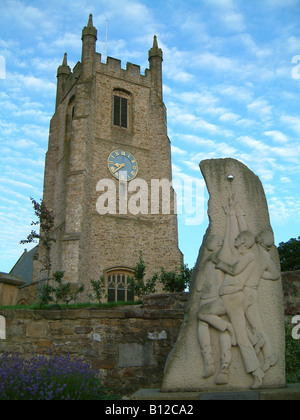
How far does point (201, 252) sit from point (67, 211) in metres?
19.1

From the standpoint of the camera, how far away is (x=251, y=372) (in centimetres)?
419

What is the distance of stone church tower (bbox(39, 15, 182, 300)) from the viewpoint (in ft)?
76.7

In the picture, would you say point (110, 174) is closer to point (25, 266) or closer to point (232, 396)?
point (25, 266)

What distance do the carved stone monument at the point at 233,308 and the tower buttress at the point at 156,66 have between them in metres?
25.8

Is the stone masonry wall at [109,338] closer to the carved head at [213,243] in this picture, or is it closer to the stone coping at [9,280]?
the stone coping at [9,280]

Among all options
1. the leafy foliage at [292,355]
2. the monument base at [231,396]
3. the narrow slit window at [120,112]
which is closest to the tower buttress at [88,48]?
the narrow slit window at [120,112]

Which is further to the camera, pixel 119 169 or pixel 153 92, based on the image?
pixel 153 92

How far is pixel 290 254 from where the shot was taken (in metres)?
32.7

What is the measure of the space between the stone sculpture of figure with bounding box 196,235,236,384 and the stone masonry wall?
2386 millimetres

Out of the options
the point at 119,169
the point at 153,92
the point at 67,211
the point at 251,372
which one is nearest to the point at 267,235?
the point at 251,372

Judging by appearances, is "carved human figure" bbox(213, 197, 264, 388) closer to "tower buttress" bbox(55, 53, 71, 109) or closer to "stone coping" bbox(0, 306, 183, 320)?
"stone coping" bbox(0, 306, 183, 320)

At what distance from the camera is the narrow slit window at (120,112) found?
27688 mm

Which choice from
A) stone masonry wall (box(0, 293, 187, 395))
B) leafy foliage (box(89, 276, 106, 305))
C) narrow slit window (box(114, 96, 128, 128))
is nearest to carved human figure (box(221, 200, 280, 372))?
stone masonry wall (box(0, 293, 187, 395))
